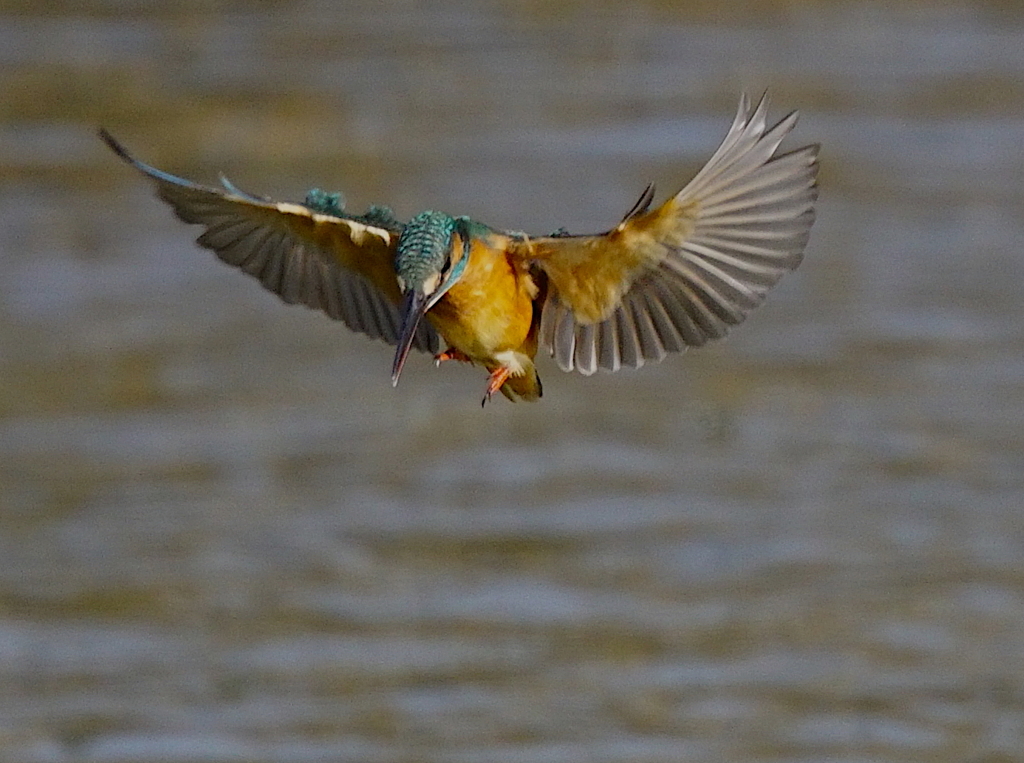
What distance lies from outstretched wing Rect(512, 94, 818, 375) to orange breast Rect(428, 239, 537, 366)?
9cm

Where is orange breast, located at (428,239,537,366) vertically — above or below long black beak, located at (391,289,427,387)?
above

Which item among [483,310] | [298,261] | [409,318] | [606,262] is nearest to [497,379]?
[483,310]

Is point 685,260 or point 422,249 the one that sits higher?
point 685,260

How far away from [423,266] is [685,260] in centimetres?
80

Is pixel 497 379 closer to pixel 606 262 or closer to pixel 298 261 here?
pixel 606 262

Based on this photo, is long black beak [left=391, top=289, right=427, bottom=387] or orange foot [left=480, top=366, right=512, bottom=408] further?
orange foot [left=480, top=366, right=512, bottom=408]

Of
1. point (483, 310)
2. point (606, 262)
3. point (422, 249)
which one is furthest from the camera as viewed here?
point (606, 262)

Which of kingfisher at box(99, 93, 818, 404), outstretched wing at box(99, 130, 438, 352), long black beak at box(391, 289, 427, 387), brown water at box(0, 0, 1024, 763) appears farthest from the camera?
brown water at box(0, 0, 1024, 763)

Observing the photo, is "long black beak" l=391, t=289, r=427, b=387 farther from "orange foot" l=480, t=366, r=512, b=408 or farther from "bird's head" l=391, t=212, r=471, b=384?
"orange foot" l=480, t=366, r=512, b=408

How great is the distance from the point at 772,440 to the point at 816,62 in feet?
19.8

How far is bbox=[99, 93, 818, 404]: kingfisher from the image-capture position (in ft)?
16.8

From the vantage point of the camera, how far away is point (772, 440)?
539 inches

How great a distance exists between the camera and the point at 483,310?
16.9 ft

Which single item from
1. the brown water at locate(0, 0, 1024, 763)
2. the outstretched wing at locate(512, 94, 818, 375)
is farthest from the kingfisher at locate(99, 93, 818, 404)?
the brown water at locate(0, 0, 1024, 763)
